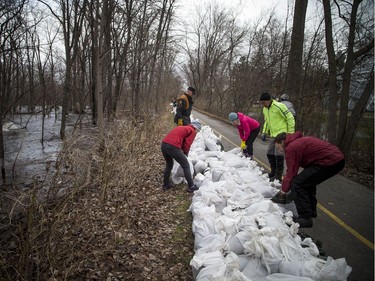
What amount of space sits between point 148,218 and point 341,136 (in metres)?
5.88

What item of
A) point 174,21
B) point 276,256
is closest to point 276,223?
point 276,256

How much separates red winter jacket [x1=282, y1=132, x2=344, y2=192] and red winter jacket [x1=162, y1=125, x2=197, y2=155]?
1825 millimetres

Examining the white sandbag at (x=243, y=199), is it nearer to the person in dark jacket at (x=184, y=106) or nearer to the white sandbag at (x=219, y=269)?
the white sandbag at (x=219, y=269)

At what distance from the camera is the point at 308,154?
3.26 metres

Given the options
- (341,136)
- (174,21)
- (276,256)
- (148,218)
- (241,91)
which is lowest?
(148,218)

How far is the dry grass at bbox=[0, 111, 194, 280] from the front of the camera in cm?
226

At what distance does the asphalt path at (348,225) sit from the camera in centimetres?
276

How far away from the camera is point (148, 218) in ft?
12.4

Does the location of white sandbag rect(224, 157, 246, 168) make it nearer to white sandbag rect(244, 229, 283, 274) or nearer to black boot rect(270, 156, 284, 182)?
black boot rect(270, 156, 284, 182)

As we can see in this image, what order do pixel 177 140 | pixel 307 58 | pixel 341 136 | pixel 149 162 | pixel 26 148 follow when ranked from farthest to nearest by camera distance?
pixel 307 58 < pixel 26 148 < pixel 341 136 < pixel 149 162 < pixel 177 140

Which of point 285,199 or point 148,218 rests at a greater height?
point 285,199

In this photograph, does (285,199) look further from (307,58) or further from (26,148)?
(307,58)

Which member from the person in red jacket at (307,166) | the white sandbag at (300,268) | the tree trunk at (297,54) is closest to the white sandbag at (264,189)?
the person in red jacket at (307,166)


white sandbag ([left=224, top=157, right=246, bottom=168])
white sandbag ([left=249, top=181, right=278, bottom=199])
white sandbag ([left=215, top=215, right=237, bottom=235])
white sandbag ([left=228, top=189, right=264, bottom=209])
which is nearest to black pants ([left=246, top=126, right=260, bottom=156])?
white sandbag ([left=224, top=157, right=246, bottom=168])
